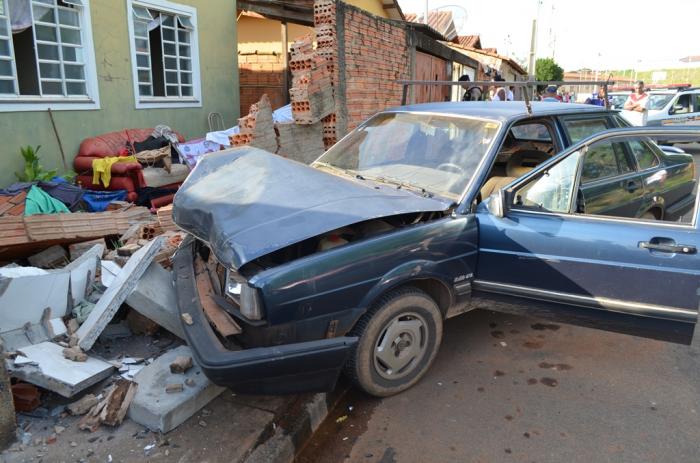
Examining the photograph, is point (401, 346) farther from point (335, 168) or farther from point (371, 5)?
point (371, 5)

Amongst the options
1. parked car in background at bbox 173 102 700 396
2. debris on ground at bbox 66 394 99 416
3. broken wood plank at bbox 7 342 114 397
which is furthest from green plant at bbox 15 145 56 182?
debris on ground at bbox 66 394 99 416

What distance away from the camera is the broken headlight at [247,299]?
254 cm

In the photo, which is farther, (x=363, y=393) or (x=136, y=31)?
(x=136, y=31)

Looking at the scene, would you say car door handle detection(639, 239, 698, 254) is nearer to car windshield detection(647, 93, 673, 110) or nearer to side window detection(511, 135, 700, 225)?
side window detection(511, 135, 700, 225)

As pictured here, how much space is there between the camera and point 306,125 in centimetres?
830

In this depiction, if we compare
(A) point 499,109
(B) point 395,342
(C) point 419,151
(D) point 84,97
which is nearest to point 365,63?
(D) point 84,97

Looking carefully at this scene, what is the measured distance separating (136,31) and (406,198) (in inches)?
281

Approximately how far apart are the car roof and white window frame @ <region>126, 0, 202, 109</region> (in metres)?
5.61

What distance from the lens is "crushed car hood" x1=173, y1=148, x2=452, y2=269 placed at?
2.65 metres

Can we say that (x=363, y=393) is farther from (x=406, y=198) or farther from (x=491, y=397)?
(x=406, y=198)

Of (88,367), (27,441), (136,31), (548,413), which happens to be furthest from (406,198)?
(136,31)

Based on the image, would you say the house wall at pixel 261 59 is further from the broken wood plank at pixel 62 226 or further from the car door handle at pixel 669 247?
the car door handle at pixel 669 247

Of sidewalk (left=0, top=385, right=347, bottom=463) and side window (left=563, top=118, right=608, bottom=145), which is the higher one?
side window (left=563, top=118, right=608, bottom=145)

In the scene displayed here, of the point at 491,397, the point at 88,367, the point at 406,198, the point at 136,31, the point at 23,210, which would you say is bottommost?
the point at 491,397
